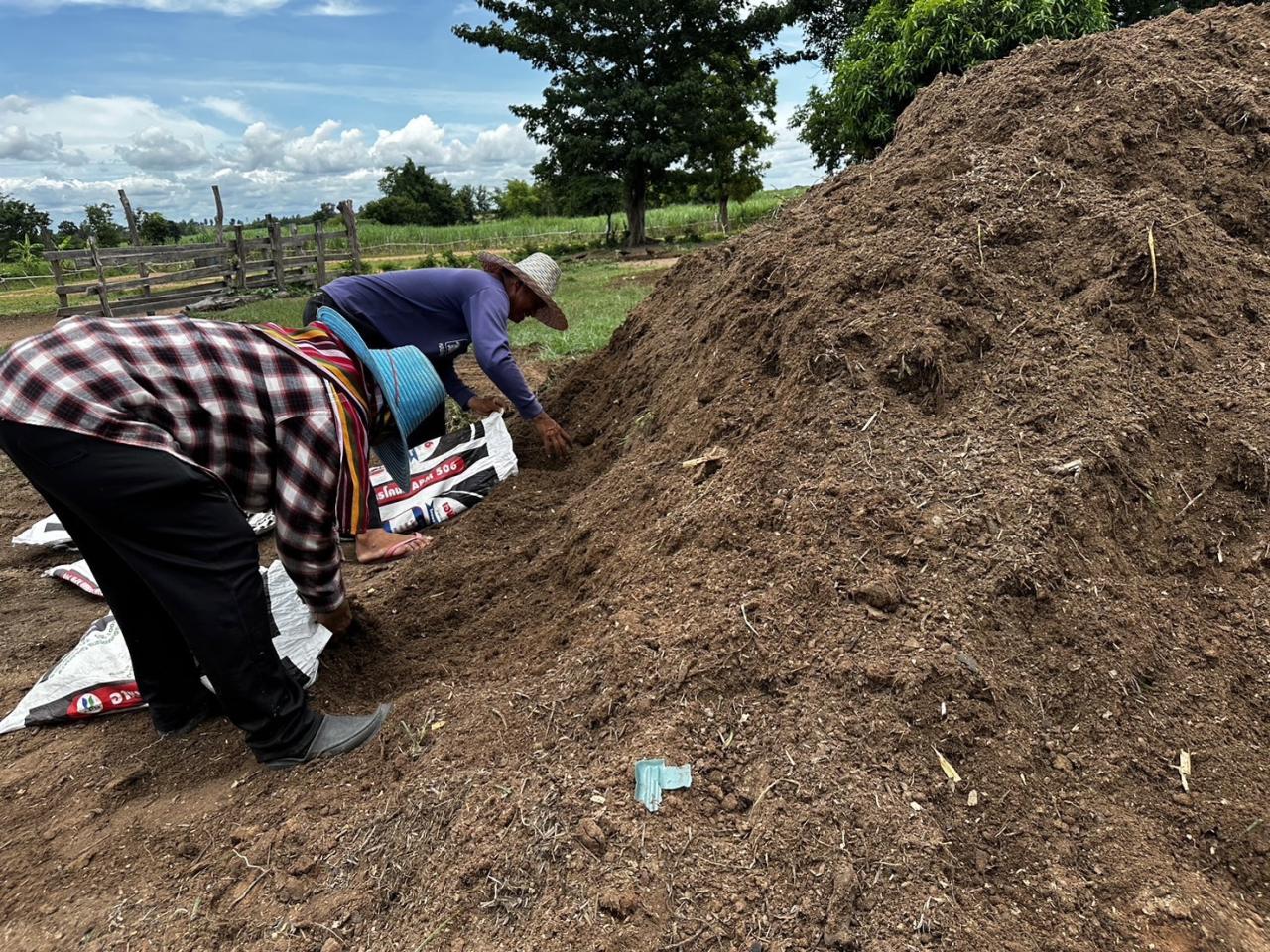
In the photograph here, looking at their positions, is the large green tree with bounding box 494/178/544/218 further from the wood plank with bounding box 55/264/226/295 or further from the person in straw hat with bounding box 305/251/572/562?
the person in straw hat with bounding box 305/251/572/562

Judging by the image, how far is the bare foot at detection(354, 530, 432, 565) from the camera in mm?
3660

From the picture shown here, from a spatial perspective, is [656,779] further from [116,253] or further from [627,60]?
[627,60]

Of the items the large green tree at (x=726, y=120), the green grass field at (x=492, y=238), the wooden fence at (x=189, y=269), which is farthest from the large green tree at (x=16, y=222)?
the large green tree at (x=726, y=120)

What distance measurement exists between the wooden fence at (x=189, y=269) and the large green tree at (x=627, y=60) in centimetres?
757

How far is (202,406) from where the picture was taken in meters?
1.94

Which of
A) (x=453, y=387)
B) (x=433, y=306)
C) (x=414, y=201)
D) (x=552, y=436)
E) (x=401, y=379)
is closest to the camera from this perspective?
(x=401, y=379)

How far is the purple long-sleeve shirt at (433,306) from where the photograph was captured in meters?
3.75

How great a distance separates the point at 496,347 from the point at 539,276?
2.22 ft

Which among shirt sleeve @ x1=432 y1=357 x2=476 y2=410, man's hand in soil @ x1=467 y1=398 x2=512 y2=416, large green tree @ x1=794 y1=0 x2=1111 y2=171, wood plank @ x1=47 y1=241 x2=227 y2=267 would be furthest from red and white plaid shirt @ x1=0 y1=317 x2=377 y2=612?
wood plank @ x1=47 y1=241 x2=227 y2=267

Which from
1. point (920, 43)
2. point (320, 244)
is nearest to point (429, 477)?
point (920, 43)

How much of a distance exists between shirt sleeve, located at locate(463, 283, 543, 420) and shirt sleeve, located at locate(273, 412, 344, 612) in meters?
1.57

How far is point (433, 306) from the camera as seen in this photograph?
152 inches

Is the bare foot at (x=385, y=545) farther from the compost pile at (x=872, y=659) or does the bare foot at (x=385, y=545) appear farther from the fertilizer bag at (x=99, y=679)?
the fertilizer bag at (x=99, y=679)

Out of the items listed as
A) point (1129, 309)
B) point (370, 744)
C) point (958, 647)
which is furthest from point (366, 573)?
point (1129, 309)
